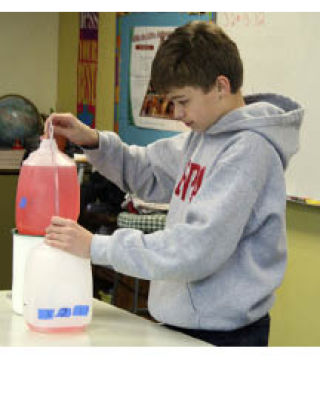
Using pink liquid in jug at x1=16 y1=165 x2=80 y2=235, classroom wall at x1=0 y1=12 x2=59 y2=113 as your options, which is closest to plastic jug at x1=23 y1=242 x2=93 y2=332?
pink liquid in jug at x1=16 y1=165 x2=80 y2=235

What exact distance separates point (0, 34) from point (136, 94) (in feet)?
4.13

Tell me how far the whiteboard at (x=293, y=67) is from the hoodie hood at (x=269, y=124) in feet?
3.63

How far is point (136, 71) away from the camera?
4.13 metres

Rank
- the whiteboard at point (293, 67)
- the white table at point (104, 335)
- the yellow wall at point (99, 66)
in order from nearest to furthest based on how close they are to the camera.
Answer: the white table at point (104, 335)
the whiteboard at point (293, 67)
the yellow wall at point (99, 66)

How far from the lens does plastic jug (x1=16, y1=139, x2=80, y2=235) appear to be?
165 cm

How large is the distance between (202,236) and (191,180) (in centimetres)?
23

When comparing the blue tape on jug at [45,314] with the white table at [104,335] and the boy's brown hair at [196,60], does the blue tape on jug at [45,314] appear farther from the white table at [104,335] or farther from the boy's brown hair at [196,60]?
the boy's brown hair at [196,60]

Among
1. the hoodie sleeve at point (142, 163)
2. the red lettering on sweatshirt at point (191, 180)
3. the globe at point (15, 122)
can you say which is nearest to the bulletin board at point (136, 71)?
the globe at point (15, 122)

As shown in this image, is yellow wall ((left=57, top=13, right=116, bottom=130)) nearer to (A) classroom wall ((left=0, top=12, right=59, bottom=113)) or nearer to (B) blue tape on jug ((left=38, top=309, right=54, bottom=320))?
(A) classroom wall ((left=0, top=12, right=59, bottom=113))

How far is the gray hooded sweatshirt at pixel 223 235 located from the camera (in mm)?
1500

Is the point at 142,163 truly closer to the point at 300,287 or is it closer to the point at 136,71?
the point at 300,287

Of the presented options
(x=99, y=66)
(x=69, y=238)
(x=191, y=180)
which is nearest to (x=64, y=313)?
(x=69, y=238)

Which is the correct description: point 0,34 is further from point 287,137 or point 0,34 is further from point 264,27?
point 287,137

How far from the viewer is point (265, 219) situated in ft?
5.24
